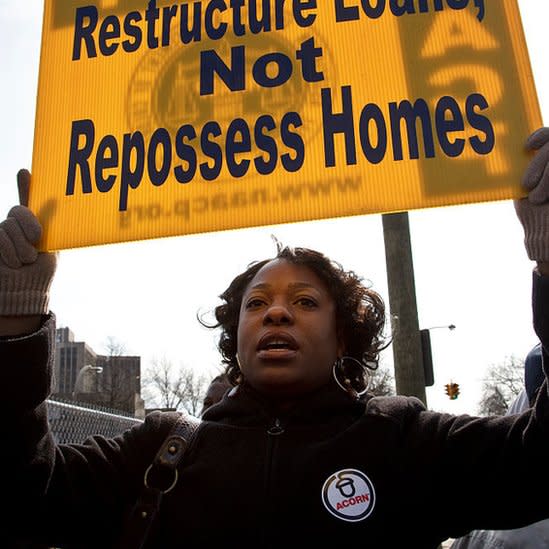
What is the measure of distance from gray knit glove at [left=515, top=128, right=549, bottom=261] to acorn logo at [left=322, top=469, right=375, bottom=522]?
702 mm

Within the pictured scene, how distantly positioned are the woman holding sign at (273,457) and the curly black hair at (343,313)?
0.77ft

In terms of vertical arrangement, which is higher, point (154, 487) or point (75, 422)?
point (75, 422)

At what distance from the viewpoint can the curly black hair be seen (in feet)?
7.16

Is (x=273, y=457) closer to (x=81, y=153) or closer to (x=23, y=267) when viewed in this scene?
(x=23, y=267)

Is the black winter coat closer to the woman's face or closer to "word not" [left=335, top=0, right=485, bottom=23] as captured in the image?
the woman's face

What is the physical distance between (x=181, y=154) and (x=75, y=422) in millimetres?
2887

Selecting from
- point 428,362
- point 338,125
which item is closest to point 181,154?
point 338,125

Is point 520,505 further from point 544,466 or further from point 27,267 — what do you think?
point 27,267

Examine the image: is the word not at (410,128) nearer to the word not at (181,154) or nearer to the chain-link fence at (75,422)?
the word not at (181,154)

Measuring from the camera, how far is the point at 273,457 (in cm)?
173

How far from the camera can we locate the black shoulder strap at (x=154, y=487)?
1.64 m

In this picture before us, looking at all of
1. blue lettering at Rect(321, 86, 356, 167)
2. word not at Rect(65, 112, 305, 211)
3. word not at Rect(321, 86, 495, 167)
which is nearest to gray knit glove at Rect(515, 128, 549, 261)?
Answer: word not at Rect(321, 86, 495, 167)

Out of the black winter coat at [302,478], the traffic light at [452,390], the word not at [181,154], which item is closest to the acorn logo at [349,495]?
the black winter coat at [302,478]

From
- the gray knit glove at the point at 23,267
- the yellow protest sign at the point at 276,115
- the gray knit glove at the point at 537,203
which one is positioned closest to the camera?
the gray knit glove at the point at 537,203
